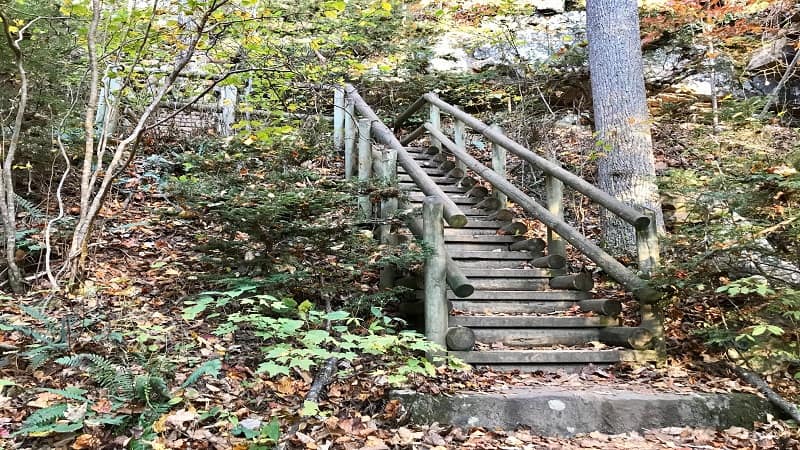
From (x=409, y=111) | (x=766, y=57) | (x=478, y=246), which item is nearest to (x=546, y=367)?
(x=478, y=246)

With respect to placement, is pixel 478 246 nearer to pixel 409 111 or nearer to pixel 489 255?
pixel 489 255

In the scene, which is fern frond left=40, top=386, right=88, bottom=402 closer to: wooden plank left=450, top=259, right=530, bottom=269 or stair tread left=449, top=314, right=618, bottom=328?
stair tread left=449, top=314, right=618, bottom=328

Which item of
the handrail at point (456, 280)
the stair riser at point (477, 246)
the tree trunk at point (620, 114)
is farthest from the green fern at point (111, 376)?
the tree trunk at point (620, 114)

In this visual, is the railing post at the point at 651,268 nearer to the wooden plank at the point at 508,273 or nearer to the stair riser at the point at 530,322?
the stair riser at the point at 530,322

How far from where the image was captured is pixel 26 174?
20.3ft

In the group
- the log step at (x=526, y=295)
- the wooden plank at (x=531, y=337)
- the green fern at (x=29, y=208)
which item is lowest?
the wooden plank at (x=531, y=337)

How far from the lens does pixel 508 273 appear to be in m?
5.53

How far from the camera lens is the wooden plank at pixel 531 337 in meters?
4.71

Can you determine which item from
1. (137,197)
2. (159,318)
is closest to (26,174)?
(137,197)

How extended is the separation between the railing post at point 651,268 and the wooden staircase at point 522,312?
0.19 meters

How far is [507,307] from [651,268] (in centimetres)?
130

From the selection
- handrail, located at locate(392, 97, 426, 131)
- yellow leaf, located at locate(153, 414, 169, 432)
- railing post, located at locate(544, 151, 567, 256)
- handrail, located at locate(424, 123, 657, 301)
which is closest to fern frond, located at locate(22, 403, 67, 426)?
yellow leaf, located at locate(153, 414, 169, 432)

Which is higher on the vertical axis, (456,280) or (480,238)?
(480,238)

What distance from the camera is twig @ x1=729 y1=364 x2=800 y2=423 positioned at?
3.87m
